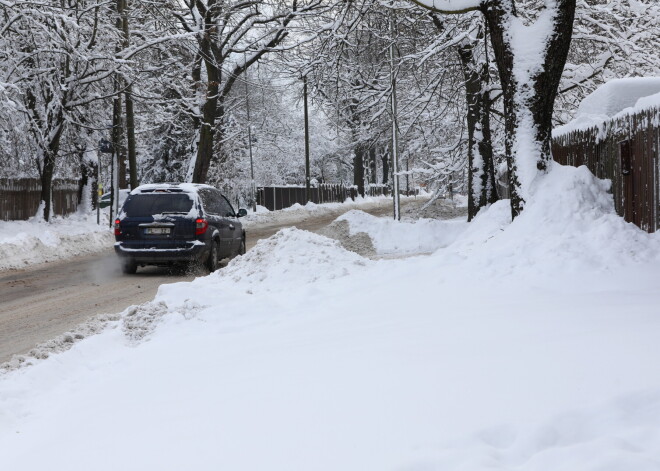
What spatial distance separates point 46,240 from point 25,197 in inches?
245

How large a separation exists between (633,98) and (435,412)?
8.82 m

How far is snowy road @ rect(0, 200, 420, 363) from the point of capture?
290 inches

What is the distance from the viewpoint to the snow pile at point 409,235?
16.3 m

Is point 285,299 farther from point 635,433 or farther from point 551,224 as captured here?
point 635,433

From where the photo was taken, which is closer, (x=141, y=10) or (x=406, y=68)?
(x=406, y=68)

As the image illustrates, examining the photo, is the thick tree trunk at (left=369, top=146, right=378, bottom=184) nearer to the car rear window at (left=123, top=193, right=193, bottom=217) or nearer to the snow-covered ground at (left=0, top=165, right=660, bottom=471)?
the car rear window at (left=123, top=193, right=193, bottom=217)

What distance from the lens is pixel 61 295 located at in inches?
400

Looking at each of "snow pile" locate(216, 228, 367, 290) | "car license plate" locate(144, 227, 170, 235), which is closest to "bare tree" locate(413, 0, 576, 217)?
"snow pile" locate(216, 228, 367, 290)

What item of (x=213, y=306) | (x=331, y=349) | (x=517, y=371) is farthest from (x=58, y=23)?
(x=517, y=371)

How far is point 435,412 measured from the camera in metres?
3.50

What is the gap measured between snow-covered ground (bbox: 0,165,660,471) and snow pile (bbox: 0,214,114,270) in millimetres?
9219

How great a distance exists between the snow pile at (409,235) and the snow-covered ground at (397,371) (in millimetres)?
8191

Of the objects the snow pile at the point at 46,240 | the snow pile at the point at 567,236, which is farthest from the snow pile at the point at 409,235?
the snow pile at the point at 46,240

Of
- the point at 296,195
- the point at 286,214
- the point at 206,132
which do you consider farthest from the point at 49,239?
the point at 296,195
